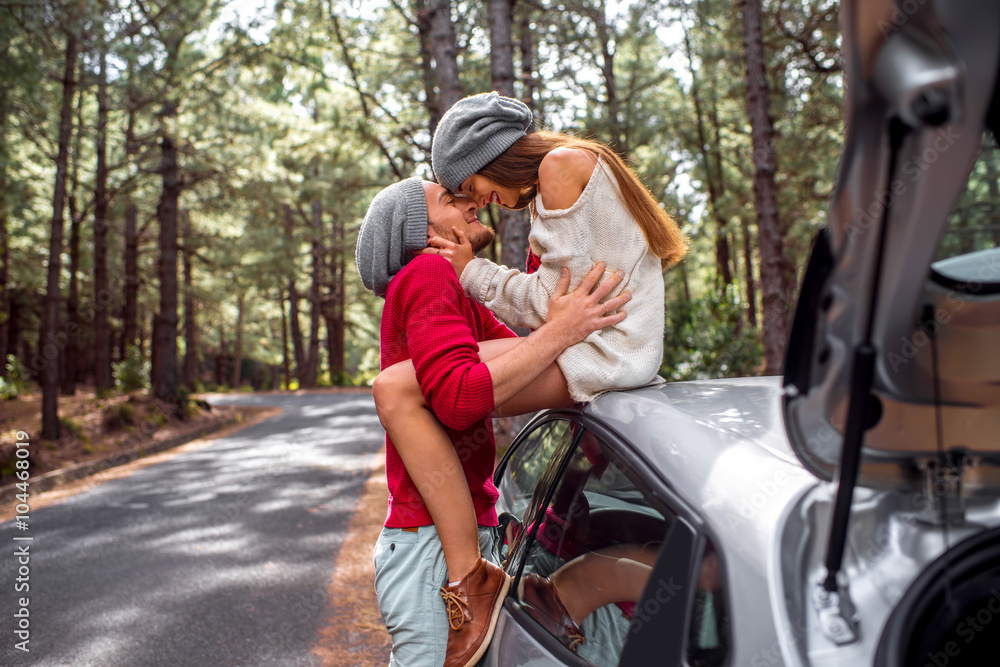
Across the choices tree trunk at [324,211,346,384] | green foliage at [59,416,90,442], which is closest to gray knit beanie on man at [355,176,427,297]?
green foliage at [59,416,90,442]

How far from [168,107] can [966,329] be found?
696 inches

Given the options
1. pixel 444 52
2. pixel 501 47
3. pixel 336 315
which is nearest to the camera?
pixel 501 47

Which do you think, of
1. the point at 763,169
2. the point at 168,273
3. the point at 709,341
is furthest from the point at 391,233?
the point at 168,273

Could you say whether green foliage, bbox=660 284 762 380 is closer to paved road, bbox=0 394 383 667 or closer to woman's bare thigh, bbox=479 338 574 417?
paved road, bbox=0 394 383 667

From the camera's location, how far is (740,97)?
18141 millimetres

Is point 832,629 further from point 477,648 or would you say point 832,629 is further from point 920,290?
point 477,648

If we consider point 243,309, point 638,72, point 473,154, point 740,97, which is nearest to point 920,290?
point 473,154

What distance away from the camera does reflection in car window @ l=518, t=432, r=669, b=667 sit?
1611 millimetres

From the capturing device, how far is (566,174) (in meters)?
2.31

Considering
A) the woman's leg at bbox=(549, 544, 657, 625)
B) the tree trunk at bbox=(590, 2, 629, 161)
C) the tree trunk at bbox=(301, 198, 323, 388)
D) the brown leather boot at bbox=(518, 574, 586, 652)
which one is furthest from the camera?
A: the tree trunk at bbox=(301, 198, 323, 388)

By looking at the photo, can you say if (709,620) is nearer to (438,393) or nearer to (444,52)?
(438,393)

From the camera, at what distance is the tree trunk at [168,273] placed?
16219 millimetres

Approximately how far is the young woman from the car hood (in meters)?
0.99

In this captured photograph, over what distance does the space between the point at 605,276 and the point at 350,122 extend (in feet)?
48.7
